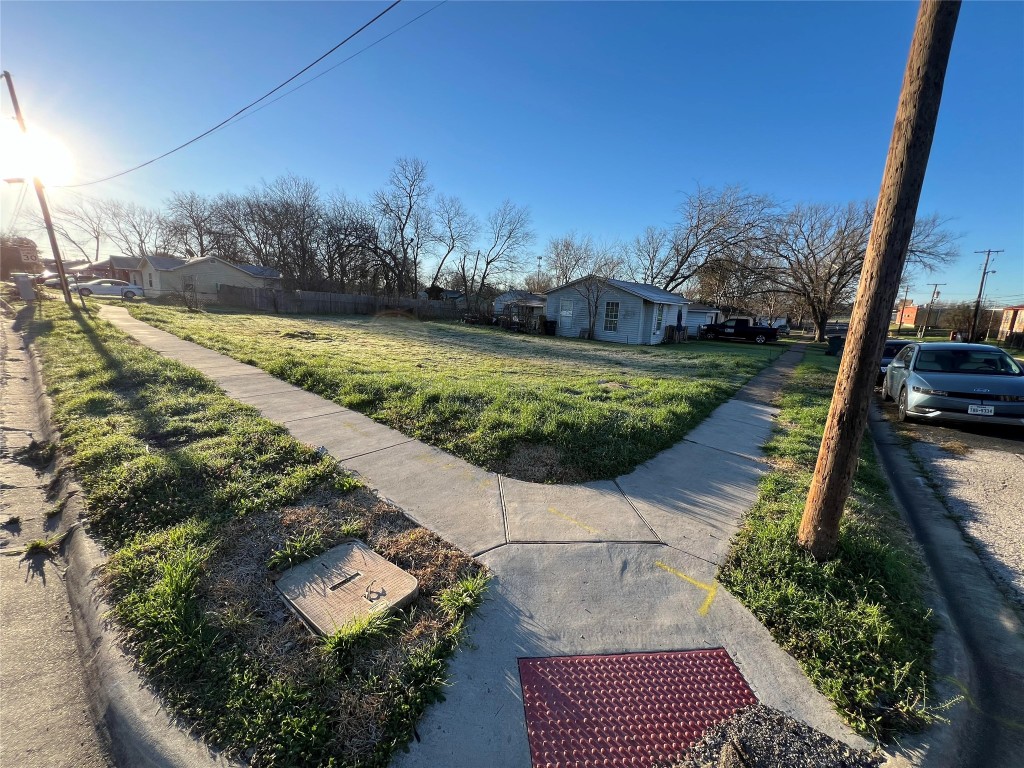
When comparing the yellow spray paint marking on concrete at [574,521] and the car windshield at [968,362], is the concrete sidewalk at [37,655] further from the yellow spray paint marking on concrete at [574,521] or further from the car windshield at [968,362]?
the car windshield at [968,362]

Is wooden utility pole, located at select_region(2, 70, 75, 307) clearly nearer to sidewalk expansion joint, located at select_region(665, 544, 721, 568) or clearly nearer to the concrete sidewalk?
the concrete sidewalk

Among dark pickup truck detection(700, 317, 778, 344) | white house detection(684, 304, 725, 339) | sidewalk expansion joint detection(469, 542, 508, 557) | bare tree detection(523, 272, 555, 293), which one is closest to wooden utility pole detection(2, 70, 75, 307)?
sidewalk expansion joint detection(469, 542, 508, 557)

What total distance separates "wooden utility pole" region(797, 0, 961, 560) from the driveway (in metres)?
1.66

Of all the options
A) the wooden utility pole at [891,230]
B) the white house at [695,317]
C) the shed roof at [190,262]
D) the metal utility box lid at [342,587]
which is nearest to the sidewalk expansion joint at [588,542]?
the metal utility box lid at [342,587]

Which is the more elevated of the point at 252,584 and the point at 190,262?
the point at 190,262

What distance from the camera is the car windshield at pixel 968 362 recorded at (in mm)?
6715

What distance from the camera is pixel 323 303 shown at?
27938mm

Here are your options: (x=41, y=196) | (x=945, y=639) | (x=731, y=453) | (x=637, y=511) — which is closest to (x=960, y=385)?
(x=731, y=453)

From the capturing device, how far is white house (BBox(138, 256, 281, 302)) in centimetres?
3403

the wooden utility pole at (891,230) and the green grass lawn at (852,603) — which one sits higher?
the wooden utility pole at (891,230)

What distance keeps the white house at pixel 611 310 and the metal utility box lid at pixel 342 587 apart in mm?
20734

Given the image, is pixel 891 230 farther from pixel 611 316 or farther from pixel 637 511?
pixel 611 316

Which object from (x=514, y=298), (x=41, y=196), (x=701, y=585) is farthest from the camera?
(x=514, y=298)

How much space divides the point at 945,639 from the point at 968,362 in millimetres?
7403
